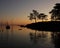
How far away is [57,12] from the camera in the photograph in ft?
312

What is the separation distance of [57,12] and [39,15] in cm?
4294

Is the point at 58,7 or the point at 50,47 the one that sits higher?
the point at 58,7

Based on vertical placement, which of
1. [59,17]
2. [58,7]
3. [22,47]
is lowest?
[22,47]

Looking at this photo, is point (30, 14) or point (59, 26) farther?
point (30, 14)

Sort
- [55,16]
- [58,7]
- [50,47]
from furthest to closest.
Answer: [55,16] < [58,7] < [50,47]

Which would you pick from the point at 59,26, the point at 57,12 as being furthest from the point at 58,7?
the point at 59,26

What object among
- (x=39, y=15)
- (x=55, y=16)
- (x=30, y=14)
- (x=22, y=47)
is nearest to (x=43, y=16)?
(x=39, y=15)

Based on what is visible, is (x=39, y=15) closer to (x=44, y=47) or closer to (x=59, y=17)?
(x=59, y=17)

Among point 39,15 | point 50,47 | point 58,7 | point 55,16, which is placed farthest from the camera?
point 39,15

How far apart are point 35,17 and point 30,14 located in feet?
20.6

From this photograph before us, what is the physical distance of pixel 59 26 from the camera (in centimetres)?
9481

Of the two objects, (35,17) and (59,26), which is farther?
(35,17)

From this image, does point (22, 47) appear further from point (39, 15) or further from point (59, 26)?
point (39, 15)

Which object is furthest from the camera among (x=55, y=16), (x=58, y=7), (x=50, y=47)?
(x=55, y=16)
